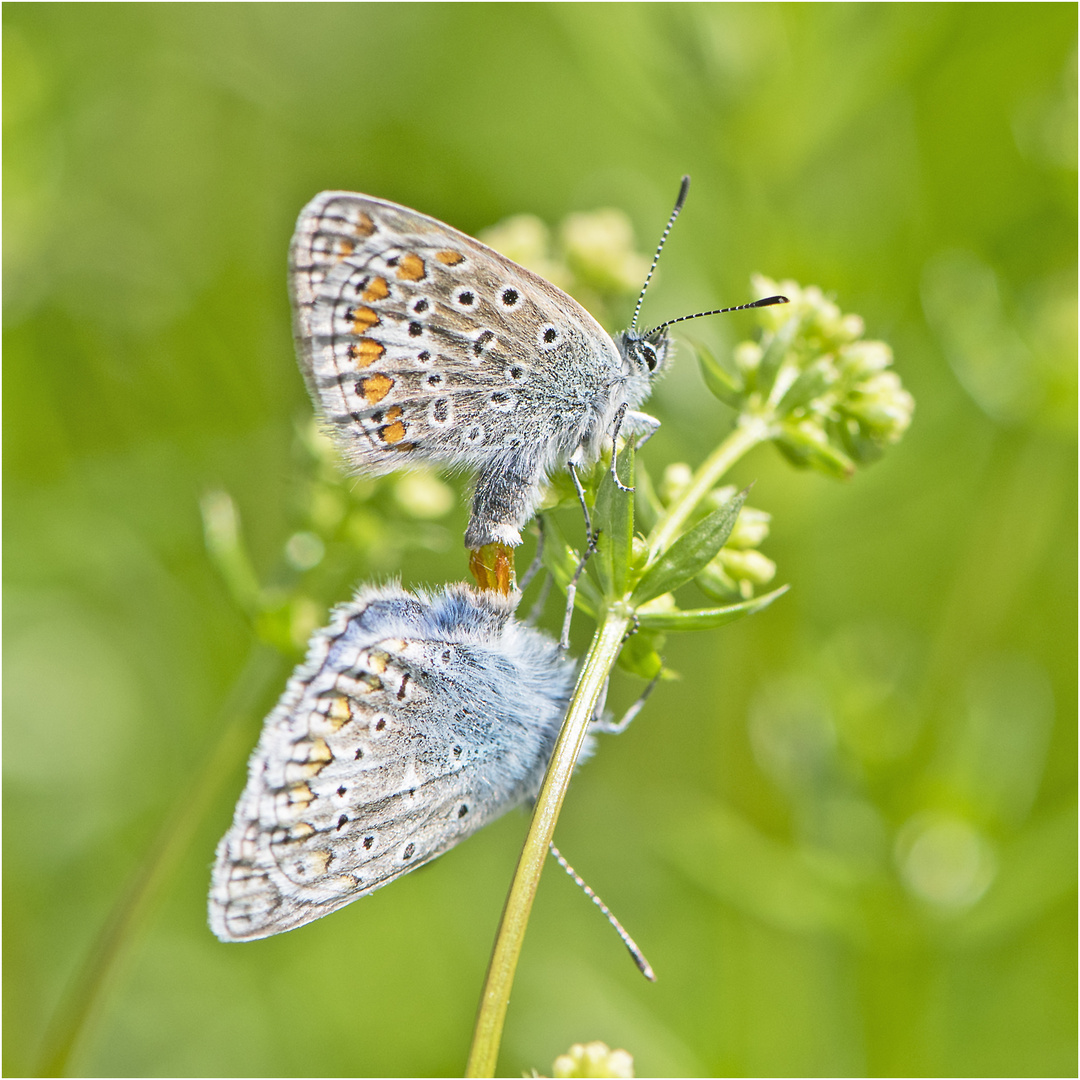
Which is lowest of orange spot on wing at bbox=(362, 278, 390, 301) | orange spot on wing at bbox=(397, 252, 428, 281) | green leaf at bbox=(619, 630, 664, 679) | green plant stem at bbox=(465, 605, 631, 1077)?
green plant stem at bbox=(465, 605, 631, 1077)

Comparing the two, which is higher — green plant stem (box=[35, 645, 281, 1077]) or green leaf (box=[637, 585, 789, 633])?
green leaf (box=[637, 585, 789, 633])

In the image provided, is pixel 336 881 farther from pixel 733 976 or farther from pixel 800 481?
pixel 800 481

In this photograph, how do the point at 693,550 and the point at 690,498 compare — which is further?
the point at 690,498

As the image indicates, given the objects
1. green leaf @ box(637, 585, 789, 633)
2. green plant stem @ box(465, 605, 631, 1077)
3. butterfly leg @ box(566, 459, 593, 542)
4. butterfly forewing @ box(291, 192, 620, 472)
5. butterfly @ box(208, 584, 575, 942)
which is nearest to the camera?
green plant stem @ box(465, 605, 631, 1077)

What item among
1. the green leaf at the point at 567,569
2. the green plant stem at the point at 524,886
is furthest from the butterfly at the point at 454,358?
the green plant stem at the point at 524,886

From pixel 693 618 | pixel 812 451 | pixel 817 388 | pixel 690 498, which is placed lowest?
pixel 693 618

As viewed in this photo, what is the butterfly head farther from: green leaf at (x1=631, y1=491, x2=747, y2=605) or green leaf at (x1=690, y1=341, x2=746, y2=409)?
green leaf at (x1=631, y1=491, x2=747, y2=605)

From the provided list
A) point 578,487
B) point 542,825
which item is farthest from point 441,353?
point 542,825

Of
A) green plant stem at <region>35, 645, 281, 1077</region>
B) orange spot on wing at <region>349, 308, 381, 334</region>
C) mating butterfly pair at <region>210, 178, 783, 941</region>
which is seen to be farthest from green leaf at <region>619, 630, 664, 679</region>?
green plant stem at <region>35, 645, 281, 1077</region>

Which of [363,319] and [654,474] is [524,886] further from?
A: [654,474]
